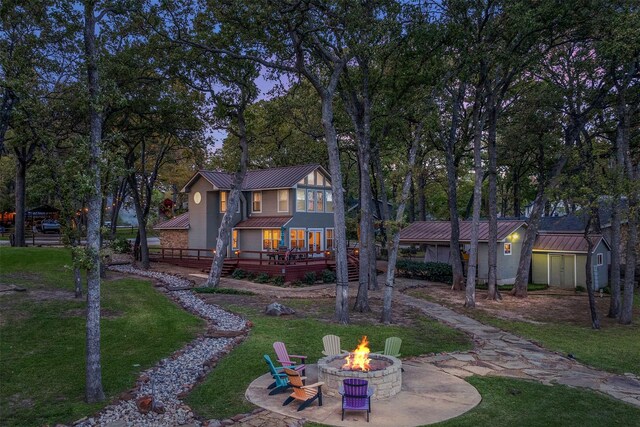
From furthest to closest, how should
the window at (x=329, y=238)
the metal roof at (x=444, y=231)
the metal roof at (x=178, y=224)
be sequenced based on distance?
the metal roof at (x=178, y=224) < the window at (x=329, y=238) < the metal roof at (x=444, y=231)

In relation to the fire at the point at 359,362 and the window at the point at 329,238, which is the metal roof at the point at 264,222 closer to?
the window at the point at 329,238

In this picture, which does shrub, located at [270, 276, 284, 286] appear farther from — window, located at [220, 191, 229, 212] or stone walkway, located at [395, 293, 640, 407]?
stone walkway, located at [395, 293, 640, 407]

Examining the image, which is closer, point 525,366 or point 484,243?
point 525,366

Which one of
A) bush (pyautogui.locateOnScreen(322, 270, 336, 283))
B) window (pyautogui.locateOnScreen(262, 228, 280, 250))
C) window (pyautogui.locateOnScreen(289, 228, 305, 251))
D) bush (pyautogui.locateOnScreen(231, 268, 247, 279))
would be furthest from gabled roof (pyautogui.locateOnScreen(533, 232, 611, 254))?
bush (pyautogui.locateOnScreen(231, 268, 247, 279))

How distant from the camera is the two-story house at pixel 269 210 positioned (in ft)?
105

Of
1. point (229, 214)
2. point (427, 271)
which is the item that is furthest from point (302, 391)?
point (427, 271)

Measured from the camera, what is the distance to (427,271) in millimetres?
30875

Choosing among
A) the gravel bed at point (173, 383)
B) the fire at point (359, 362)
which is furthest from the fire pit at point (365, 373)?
the gravel bed at point (173, 383)

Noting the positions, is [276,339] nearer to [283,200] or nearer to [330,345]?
[330,345]

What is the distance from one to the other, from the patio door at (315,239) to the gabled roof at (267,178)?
3.91 metres

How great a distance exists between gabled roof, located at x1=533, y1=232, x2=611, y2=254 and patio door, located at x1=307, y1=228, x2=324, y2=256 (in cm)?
1451

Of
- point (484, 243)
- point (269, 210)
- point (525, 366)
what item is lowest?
point (525, 366)

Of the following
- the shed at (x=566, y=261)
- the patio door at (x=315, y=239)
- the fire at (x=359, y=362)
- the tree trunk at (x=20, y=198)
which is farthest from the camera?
the patio door at (x=315, y=239)

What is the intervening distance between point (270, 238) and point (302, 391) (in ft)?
77.5
